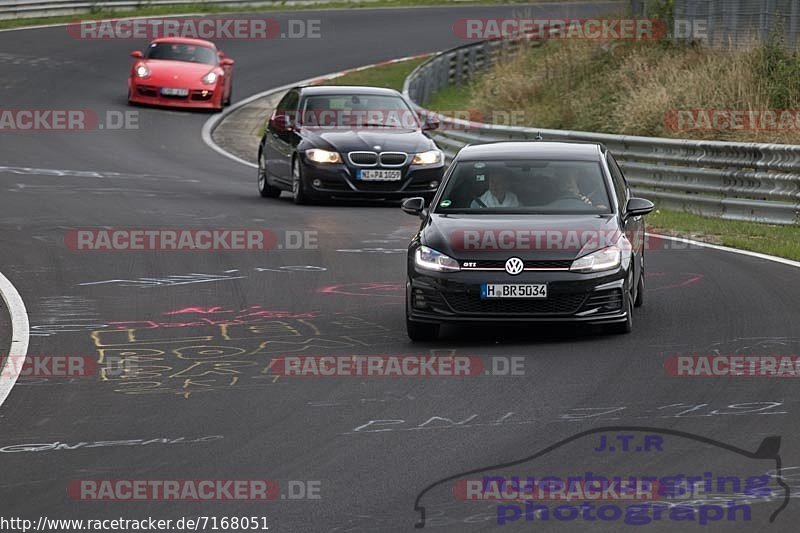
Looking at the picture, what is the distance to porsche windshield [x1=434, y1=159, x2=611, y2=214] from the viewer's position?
41.4ft

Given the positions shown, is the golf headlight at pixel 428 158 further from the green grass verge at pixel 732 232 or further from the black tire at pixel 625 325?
the black tire at pixel 625 325

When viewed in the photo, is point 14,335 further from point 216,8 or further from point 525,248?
point 216,8

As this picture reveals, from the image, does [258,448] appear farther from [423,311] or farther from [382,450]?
[423,311]

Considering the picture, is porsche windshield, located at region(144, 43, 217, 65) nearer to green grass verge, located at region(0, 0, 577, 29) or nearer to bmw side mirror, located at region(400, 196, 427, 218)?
green grass verge, located at region(0, 0, 577, 29)


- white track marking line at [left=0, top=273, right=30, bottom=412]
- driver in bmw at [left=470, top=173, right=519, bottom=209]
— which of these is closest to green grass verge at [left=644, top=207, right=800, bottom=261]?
driver in bmw at [left=470, top=173, right=519, bottom=209]

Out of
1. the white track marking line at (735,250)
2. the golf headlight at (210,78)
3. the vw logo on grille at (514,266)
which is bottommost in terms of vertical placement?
the golf headlight at (210,78)

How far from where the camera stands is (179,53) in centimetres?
3531

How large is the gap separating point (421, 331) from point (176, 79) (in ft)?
77.5

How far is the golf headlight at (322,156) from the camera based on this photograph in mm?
22062

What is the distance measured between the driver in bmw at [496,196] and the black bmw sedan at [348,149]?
9142mm

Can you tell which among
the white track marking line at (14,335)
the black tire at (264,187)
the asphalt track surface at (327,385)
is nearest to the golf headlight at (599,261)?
the asphalt track surface at (327,385)

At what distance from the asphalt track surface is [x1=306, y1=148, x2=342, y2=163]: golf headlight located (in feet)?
3.00

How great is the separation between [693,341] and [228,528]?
5564 millimetres

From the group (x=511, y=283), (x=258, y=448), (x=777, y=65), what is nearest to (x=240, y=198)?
(x=777, y=65)
